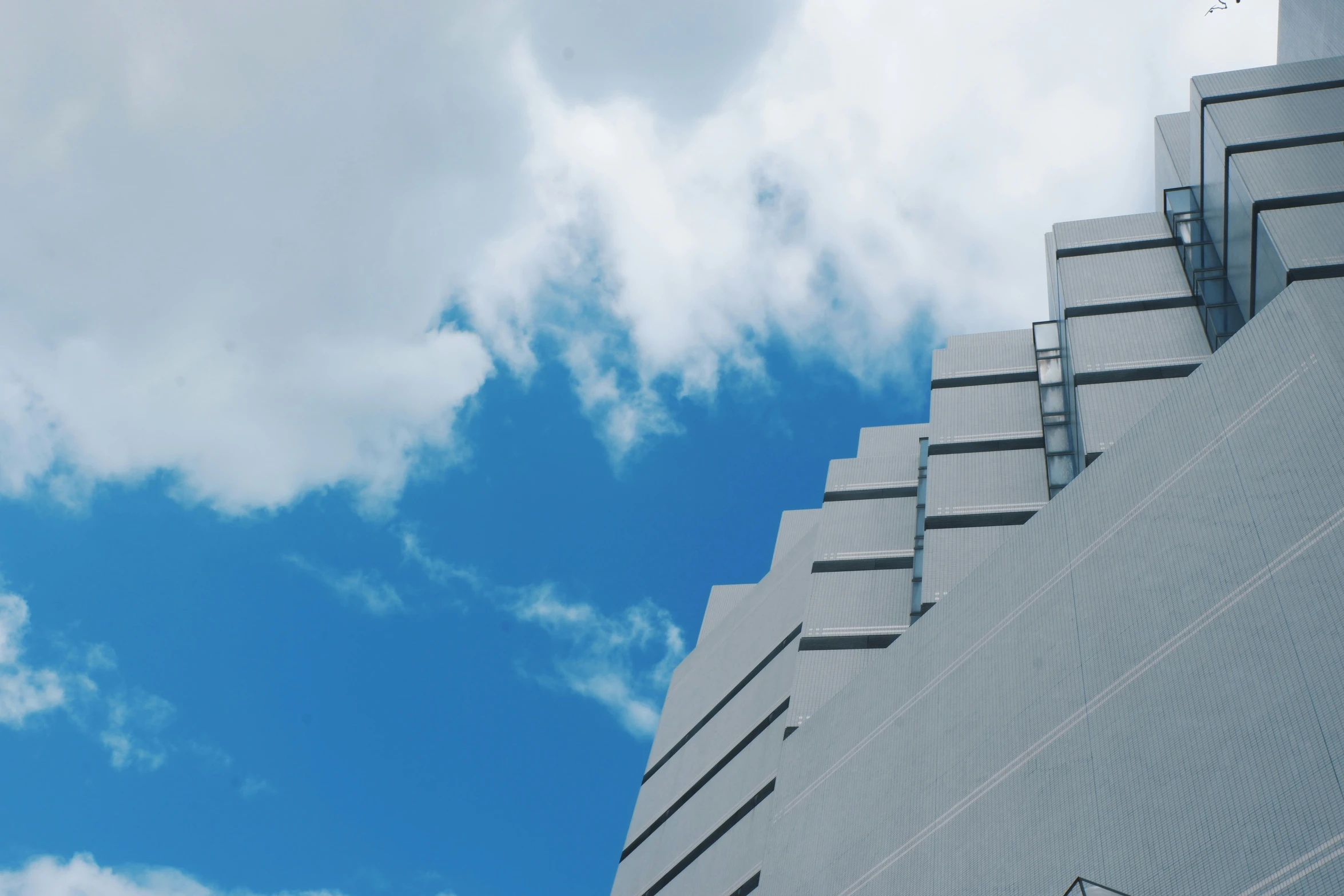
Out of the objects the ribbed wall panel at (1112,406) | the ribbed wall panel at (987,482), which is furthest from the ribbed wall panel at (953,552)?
the ribbed wall panel at (1112,406)

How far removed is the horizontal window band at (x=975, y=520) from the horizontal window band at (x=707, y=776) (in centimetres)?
612

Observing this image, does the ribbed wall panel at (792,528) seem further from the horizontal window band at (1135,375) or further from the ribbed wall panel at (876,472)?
the horizontal window band at (1135,375)

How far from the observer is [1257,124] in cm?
2467

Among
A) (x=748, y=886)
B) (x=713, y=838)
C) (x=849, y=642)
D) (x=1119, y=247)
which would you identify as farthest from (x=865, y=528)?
(x=1119, y=247)

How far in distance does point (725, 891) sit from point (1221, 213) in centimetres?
2145

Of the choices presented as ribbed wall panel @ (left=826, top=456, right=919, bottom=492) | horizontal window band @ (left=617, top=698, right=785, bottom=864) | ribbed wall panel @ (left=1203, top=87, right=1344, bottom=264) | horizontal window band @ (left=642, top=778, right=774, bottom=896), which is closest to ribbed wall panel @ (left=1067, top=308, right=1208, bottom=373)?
ribbed wall panel @ (left=1203, top=87, right=1344, bottom=264)

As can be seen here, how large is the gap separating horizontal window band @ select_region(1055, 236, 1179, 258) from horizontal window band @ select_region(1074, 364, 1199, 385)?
7025 mm

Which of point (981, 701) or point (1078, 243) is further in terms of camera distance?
point (1078, 243)

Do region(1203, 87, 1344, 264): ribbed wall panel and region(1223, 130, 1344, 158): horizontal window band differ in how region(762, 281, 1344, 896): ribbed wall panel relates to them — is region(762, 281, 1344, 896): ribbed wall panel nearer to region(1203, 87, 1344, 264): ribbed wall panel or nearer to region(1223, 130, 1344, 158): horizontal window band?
region(1223, 130, 1344, 158): horizontal window band

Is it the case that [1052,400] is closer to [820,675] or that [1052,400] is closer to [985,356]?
[985,356]

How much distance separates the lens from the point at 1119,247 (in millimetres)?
29234

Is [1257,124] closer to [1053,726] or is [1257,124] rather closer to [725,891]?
[1053,726]

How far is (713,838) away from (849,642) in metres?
6.53

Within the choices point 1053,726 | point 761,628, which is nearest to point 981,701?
point 1053,726
